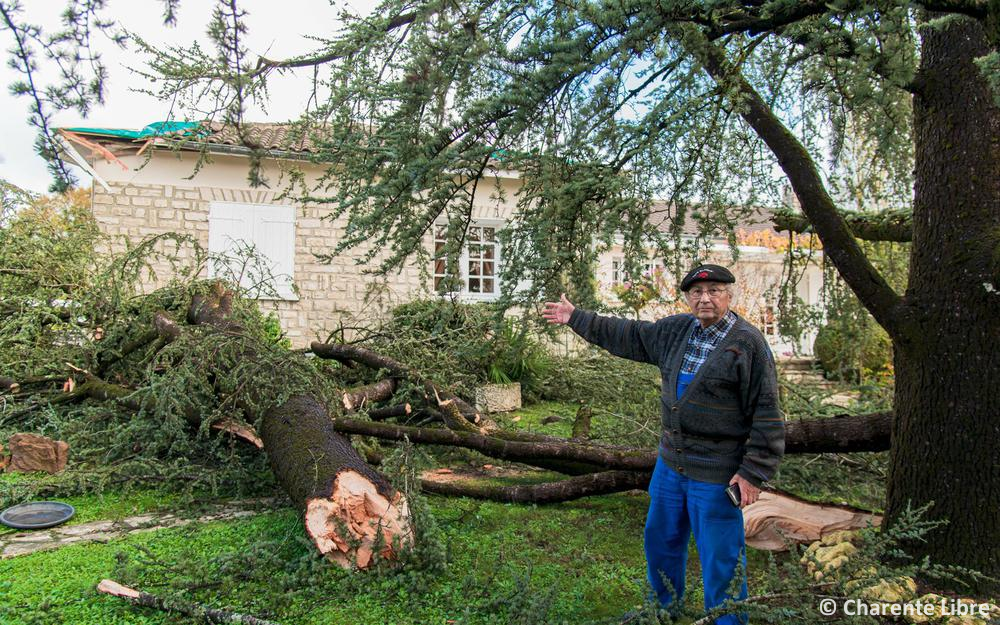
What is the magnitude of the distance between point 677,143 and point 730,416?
→ 1243 millimetres

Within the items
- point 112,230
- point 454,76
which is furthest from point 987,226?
point 112,230

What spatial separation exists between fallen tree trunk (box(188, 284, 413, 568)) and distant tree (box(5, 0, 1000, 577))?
1343 mm

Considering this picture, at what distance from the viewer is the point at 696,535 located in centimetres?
302

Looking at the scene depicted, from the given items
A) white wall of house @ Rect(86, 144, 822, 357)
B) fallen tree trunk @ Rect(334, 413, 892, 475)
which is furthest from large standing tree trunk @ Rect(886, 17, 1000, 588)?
white wall of house @ Rect(86, 144, 822, 357)

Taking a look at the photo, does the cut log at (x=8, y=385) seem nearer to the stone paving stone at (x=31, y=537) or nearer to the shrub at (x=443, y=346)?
the stone paving stone at (x=31, y=537)

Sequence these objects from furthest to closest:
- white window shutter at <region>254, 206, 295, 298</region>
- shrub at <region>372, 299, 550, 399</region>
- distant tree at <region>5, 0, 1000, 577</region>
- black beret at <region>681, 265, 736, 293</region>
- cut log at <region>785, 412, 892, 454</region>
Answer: white window shutter at <region>254, 206, 295, 298</region> → shrub at <region>372, 299, 550, 399</region> → cut log at <region>785, 412, 892, 454</region> → black beret at <region>681, 265, 736, 293</region> → distant tree at <region>5, 0, 1000, 577</region>

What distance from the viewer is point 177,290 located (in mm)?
7094

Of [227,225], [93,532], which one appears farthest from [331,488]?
[227,225]

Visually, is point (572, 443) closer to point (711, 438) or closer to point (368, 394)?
point (711, 438)

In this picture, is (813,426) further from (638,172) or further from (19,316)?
(19,316)

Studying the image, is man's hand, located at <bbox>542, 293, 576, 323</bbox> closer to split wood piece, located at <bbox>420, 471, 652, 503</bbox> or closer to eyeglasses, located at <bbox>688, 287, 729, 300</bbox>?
eyeglasses, located at <bbox>688, 287, 729, 300</bbox>

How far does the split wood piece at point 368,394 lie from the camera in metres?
5.73

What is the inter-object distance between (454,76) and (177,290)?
214 inches

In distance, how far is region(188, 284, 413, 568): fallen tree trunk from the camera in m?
3.53
